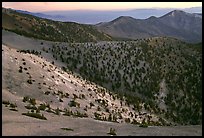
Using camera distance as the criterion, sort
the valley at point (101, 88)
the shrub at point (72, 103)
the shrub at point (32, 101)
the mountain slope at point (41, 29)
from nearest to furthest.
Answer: the valley at point (101, 88) → the shrub at point (32, 101) → the shrub at point (72, 103) → the mountain slope at point (41, 29)

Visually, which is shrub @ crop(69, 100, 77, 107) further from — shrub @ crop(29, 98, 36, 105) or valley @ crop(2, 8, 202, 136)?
shrub @ crop(29, 98, 36, 105)

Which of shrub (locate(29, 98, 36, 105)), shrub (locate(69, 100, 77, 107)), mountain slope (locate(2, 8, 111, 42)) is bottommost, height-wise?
shrub (locate(69, 100, 77, 107))

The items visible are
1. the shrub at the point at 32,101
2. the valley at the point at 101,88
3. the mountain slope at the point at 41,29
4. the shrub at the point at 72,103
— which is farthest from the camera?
the mountain slope at the point at 41,29

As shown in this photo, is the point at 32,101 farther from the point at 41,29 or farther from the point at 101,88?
the point at 41,29

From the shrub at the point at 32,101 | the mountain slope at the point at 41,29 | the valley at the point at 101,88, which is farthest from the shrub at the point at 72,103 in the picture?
the mountain slope at the point at 41,29

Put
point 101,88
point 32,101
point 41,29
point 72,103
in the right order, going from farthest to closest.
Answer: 1. point 41,29
2. point 101,88
3. point 72,103
4. point 32,101

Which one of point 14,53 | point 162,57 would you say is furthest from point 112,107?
point 162,57

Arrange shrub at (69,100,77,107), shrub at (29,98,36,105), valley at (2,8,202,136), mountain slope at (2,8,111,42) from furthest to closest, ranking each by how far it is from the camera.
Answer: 1. mountain slope at (2,8,111,42)
2. shrub at (69,100,77,107)
3. shrub at (29,98,36,105)
4. valley at (2,8,202,136)

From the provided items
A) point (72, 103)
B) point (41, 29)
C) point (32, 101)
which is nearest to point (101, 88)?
point (72, 103)

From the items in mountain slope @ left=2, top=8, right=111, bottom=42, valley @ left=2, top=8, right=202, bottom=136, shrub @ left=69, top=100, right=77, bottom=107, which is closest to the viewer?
valley @ left=2, top=8, right=202, bottom=136

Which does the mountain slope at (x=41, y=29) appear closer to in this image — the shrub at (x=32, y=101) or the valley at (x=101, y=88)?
the valley at (x=101, y=88)

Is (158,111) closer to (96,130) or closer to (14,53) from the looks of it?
(14,53)

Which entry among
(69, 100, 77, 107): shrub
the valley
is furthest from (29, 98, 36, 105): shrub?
(69, 100, 77, 107): shrub
